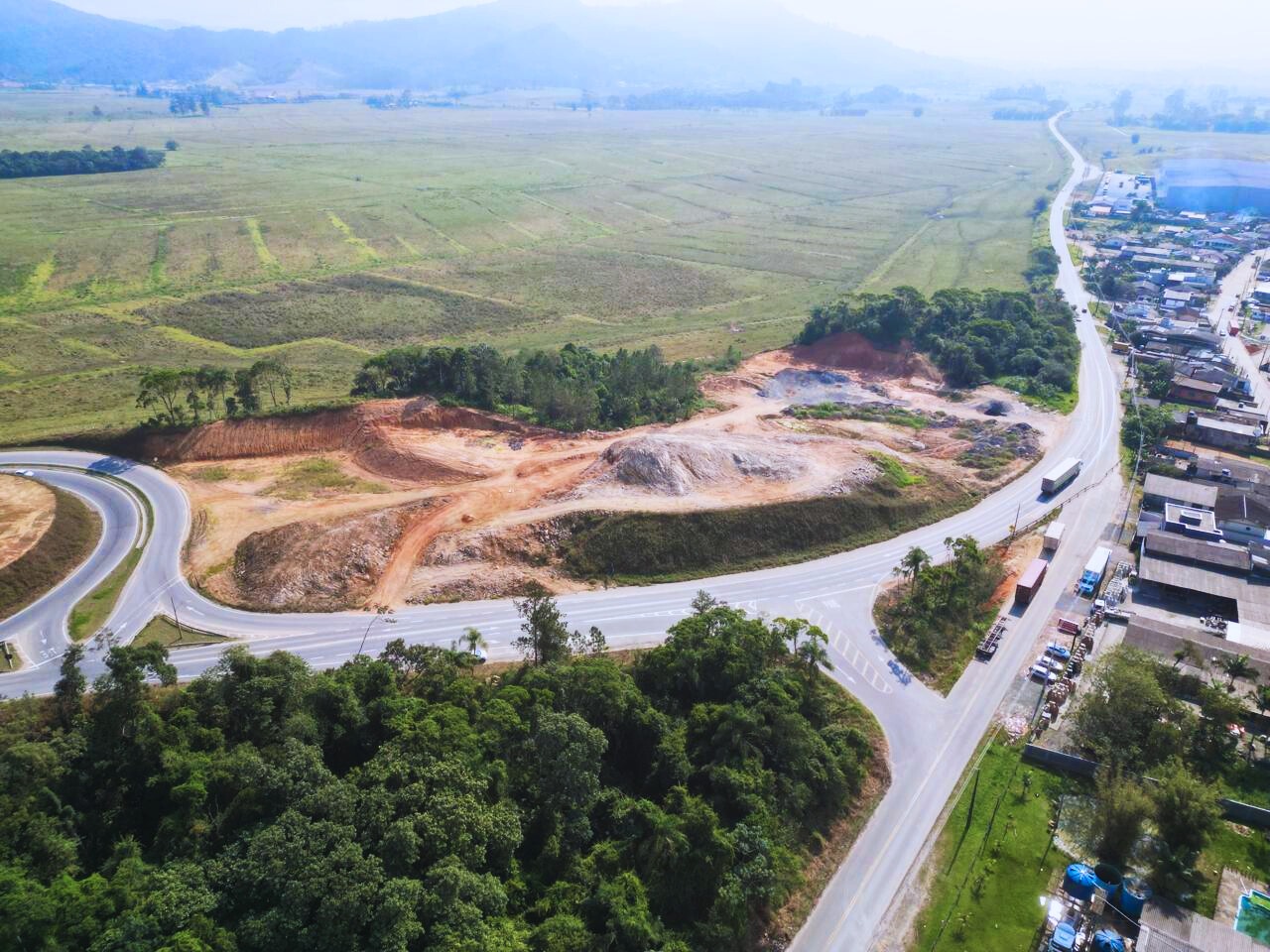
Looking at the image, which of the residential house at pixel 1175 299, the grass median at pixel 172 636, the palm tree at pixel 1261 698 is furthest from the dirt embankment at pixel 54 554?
the residential house at pixel 1175 299

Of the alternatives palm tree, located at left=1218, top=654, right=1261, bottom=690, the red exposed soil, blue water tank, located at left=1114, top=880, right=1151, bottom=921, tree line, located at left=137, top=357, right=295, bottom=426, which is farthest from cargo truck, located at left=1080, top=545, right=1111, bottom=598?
tree line, located at left=137, top=357, right=295, bottom=426

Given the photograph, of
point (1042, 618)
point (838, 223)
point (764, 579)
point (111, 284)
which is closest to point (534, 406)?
point (764, 579)

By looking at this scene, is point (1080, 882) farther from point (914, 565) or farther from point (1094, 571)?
point (1094, 571)

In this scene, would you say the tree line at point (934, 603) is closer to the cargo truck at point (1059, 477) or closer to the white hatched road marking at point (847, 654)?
the white hatched road marking at point (847, 654)

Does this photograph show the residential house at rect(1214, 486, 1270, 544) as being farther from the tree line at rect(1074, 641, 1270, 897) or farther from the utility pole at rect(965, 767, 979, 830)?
the utility pole at rect(965, 767, 979, 830)

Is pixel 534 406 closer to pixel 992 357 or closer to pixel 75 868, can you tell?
pixel 75 868
